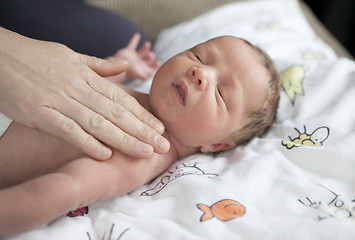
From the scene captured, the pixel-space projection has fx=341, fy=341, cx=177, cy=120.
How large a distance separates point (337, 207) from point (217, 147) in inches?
17.5

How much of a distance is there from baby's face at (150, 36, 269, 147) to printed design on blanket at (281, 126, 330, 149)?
0.56 feet

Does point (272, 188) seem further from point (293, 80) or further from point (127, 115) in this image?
point (293, 80)

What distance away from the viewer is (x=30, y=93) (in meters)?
0.96

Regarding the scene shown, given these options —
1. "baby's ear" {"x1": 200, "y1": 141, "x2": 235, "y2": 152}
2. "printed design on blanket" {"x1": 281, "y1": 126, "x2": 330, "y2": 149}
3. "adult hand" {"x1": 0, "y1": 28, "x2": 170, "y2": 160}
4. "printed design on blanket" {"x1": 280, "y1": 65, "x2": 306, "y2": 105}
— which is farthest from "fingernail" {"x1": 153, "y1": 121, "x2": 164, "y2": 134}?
"printed design on blanket" {"x1": 280, "y1": 65, "x2": 306, "y2": 105}

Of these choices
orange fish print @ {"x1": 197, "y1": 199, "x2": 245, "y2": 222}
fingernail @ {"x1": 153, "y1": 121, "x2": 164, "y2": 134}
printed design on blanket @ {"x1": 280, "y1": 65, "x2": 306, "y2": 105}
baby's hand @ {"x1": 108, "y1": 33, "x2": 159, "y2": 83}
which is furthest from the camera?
baby's hand @ {"x1": 108, "y1": 33, "x2": 159, "y2": 83}

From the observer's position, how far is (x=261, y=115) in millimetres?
1236

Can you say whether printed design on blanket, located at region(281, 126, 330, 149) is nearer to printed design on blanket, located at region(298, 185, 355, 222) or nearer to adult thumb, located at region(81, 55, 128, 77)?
printed design on blanket, located at region(298, 185, 355, 222)

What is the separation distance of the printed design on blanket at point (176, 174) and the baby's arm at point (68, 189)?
0.14 ft

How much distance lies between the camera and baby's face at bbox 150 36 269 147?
1.10 metres

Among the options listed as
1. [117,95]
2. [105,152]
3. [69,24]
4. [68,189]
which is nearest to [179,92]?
[117,95]

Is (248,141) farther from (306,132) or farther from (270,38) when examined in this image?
(270,38)

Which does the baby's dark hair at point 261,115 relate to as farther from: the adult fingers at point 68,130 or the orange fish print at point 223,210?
the adult fingers at point 68,130

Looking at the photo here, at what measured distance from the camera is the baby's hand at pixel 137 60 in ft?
5.15

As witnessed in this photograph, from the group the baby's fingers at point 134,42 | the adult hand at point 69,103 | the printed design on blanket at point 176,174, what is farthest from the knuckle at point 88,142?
the baby's fingers at point 134,42
